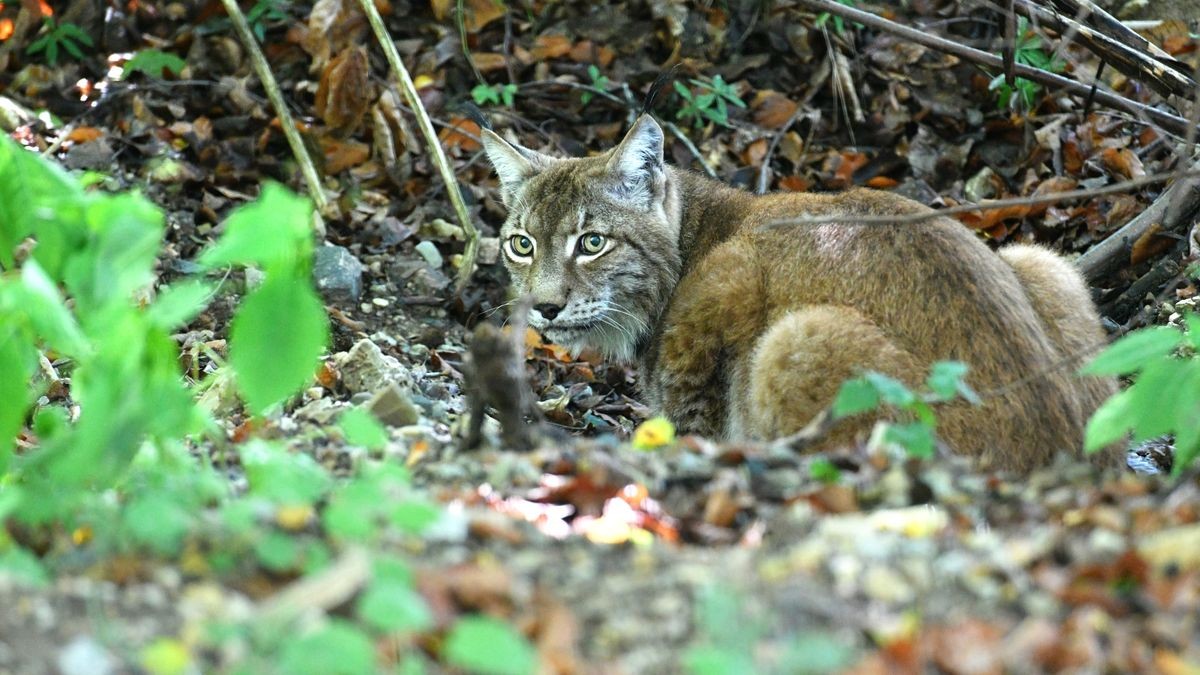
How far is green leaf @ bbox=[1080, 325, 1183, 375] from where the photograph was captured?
2963 millimetres

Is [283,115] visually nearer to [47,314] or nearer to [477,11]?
[477,11]

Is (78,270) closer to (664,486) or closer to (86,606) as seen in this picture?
(86,606)

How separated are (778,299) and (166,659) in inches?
118

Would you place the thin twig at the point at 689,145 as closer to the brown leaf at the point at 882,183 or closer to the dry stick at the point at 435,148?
the brown leaf at the point at 882,183

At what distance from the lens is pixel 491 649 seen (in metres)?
1.93

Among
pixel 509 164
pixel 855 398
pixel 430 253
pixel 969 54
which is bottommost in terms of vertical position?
pixel 430 253

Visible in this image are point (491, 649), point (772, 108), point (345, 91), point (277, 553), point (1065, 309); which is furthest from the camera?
point (772, 108)

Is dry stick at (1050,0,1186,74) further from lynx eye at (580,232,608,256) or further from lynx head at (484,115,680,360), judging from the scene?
lynx eye at (580,232,608,256)

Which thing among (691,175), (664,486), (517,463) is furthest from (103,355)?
(691,175)

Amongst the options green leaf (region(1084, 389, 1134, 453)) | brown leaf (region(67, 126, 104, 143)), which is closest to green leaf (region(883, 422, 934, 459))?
green leaf (region(1084, 389, 1134, 453))

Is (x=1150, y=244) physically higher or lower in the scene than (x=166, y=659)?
lower

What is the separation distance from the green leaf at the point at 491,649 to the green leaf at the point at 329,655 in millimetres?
134

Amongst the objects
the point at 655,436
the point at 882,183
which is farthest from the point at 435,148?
the point at 655,436

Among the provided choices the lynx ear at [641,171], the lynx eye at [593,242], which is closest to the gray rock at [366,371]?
the lynx eye at [593,242]
